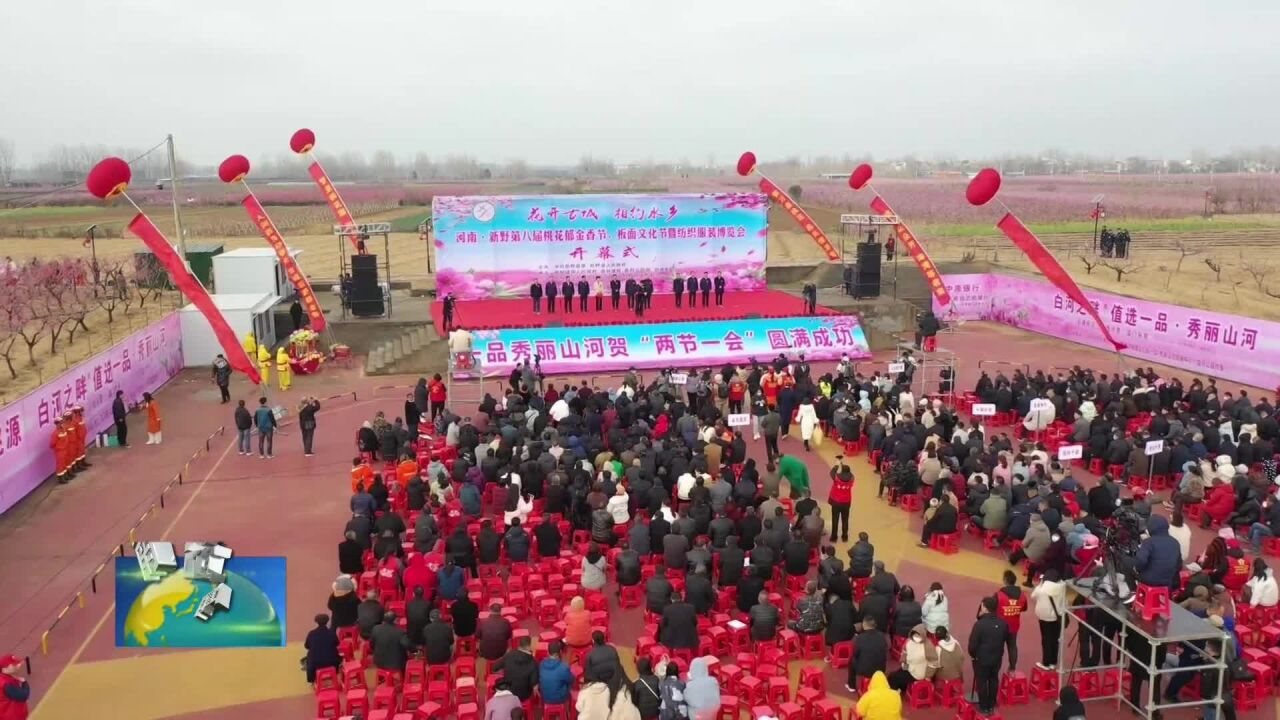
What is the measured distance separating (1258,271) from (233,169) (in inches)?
1462

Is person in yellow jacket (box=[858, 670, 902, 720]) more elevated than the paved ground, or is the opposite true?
person in yellow jacket (box=[858, 670, 902, 720])

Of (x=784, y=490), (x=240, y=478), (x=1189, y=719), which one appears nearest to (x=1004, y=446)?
(x=784, y=490)

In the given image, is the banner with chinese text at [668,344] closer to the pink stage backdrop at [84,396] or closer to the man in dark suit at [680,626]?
the pink stage backdrop at [84,396]

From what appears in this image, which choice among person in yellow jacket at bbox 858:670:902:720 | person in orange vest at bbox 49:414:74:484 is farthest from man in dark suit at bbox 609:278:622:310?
person in yellow jacket at bbox 858:670:902:720

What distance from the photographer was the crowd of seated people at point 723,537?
8.23 m

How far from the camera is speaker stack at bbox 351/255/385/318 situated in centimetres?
2409

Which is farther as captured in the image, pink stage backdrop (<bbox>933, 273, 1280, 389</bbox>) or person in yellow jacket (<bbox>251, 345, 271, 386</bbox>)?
person in yellow jacket (<bbox>251, 345, 271, 386</bbox>)

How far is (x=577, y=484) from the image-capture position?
1169 cm

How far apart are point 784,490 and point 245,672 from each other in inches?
302

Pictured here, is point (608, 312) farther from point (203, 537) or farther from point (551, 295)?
point (203, 537)

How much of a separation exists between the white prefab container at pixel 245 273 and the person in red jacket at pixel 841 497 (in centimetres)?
1807

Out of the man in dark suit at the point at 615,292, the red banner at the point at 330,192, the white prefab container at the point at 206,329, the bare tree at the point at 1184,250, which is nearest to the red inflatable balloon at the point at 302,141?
the red banner at the point at 330,192

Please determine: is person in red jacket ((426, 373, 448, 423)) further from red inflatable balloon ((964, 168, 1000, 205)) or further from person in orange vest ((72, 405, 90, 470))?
red inflatable balloon ((964, 168, 1000, 205))
